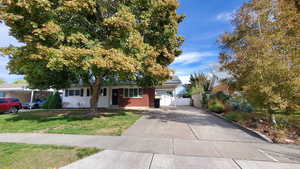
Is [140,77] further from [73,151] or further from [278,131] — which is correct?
[278,131]

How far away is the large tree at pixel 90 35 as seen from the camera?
7109 millimetres

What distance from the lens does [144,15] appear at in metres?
9.09

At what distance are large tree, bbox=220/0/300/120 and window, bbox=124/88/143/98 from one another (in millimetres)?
11570

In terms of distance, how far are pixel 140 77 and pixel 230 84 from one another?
269 inches

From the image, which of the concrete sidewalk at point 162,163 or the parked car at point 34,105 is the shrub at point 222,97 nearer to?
the concrete sidewalk at point 162,163

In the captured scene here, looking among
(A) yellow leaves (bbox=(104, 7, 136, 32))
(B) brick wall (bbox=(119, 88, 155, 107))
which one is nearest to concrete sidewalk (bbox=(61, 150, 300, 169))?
(A) yellow leaves (bbox=(104, 7, 136, 32))

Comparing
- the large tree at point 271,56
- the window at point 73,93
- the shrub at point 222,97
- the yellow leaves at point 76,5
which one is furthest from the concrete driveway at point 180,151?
the window at point 73,93

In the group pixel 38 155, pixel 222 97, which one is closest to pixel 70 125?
pixel 38 155

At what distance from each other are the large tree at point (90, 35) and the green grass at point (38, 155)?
3.78m

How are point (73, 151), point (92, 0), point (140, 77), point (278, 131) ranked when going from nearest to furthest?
1. point (73, 151)
2. point (278, 131)
3. point (92, 0)
4. point (140, 77)

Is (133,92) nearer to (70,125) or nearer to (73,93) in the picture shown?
(73,93)

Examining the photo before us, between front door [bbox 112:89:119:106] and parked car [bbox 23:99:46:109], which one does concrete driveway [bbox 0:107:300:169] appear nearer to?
front door [bbox 112:89:119:106]

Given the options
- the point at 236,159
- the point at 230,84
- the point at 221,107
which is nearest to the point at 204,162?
the point at 236,159

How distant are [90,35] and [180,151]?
841cm
